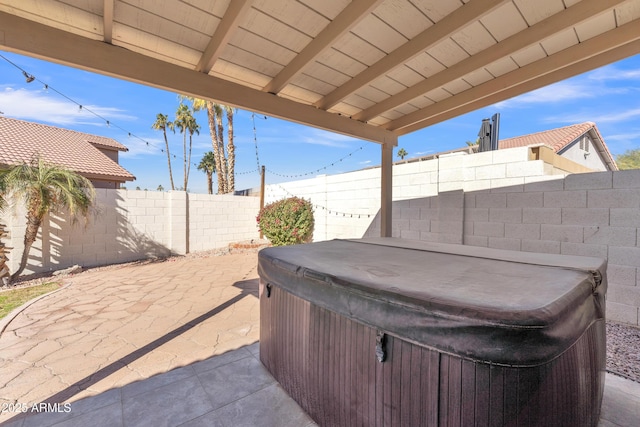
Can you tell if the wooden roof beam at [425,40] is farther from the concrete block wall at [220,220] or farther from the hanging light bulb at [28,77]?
the concrete block wall at [220,220]

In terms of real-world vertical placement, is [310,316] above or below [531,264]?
below

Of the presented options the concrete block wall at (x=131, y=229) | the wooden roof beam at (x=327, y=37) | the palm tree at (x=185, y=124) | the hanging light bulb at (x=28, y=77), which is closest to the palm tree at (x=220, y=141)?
the concrete block wall at (x=131, y=229)

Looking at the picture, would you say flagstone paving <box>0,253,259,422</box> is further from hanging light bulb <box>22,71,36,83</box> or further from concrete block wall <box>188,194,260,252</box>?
hanging light bulb <box>22,71,36,83</box>

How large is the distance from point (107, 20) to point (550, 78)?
3911 millimetres

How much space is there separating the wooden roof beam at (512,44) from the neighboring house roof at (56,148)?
377 inches

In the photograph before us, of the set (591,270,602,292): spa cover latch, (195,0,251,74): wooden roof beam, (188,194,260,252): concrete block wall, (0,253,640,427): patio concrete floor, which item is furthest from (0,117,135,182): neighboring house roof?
(591,270,602,292): spa cover latch

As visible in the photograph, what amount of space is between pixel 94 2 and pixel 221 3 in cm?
81

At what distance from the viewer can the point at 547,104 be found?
1326 cm

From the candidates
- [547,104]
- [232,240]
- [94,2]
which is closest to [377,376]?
[94,2]

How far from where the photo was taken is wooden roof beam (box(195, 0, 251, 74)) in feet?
5.79

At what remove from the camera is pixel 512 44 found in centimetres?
222

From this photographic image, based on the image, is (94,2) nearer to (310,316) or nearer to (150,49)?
(150,49)

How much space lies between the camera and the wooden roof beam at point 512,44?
6.08ft

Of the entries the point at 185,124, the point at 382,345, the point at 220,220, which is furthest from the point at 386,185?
the point at 185,124
